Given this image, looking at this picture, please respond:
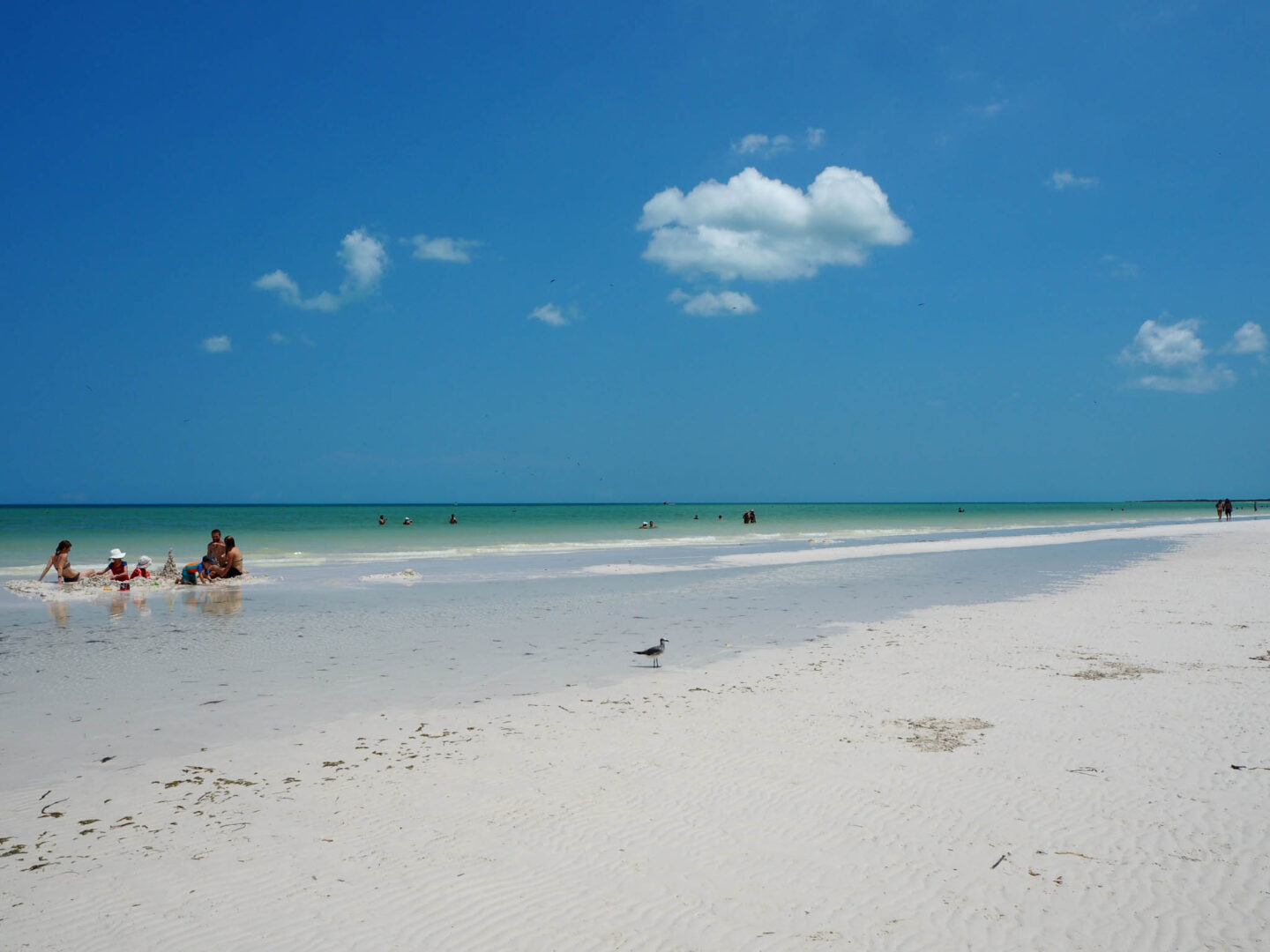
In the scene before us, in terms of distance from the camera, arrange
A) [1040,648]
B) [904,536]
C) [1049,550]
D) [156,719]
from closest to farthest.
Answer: [156,719] → [1040,648] → [1049,550] → [904,536]

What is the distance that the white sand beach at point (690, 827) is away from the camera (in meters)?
4.79

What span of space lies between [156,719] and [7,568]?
29.1 metres

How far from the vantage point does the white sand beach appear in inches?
189

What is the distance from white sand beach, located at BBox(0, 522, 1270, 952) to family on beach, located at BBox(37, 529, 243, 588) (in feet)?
56.3

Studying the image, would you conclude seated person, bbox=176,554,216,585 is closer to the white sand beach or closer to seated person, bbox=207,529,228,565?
seated person, bbox=207,529,228,565

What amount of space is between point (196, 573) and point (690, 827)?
Answer: 73.9ft

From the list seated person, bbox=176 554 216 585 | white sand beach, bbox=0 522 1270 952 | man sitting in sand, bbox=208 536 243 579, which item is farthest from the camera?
man sitting in sand, bbox=208 536 243 579

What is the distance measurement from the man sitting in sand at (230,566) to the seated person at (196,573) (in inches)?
8.2

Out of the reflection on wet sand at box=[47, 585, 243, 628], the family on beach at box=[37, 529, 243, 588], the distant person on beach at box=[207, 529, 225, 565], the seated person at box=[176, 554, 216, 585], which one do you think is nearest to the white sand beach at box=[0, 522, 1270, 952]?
the reflection on wet sand at box=[47, 585, 243, 628]

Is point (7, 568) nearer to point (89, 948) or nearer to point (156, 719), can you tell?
point (156, 719)

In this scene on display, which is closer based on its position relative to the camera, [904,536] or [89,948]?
[89,948]

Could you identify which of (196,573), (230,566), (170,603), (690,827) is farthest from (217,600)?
(690,827)

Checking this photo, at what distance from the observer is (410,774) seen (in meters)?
7.29

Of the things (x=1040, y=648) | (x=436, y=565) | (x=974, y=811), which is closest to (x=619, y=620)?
(x=1040, y=648)
